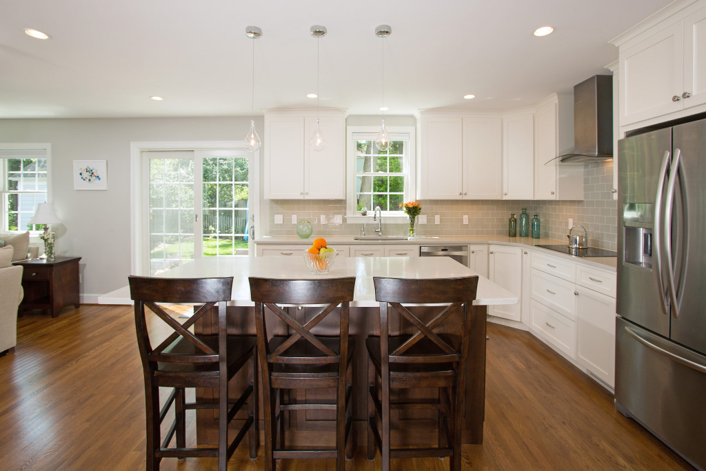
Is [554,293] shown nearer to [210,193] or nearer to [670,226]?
[670,226]

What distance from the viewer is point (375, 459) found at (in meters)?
1.93

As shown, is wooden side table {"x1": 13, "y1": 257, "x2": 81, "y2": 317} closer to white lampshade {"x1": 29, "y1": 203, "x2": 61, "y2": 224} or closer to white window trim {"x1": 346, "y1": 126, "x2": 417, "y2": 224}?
white lampshade {"x1": 29, "y1": 203, "x2": 61, "y2": 224}

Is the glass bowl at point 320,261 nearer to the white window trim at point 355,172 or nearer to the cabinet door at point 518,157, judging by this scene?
the white window trim at point 355,172

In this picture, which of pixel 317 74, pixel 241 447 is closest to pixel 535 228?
pixel 317 74

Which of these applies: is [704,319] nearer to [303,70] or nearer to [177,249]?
[303,70]

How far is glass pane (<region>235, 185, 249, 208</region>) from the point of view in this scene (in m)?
4.90

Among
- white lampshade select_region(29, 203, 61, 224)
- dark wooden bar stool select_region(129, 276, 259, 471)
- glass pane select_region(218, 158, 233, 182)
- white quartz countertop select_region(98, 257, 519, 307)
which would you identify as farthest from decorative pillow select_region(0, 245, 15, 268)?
dark wooden bar stool select_region(129, 276, 259, 471)

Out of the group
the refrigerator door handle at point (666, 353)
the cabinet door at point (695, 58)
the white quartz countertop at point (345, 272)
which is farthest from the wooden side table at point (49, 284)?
the cabinet door at point (695, 58)

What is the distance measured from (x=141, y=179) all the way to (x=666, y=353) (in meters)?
5.57

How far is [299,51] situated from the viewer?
2.81 m

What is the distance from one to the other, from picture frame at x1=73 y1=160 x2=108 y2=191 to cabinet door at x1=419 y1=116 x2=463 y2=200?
4.16 m

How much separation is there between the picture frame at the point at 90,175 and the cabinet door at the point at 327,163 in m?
2.77

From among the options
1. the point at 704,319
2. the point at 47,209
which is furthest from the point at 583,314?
the point at 47,209

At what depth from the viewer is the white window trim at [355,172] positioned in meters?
4.73
